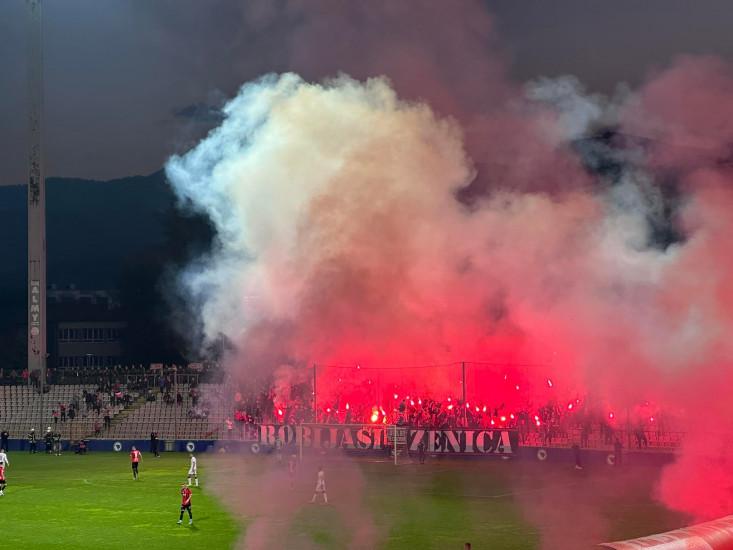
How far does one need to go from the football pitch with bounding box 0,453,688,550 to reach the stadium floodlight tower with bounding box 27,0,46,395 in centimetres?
2374

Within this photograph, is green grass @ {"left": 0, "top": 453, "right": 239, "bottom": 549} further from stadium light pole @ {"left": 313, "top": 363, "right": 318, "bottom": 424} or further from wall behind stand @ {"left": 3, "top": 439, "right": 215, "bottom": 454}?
wall behind stand @ {"left": 3, "top": 439, "right": 215, "bottom": 454}

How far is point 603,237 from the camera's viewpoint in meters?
32.5

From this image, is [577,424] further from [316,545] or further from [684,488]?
[316,545]

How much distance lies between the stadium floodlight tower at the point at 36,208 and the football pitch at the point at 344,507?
23.7 metres

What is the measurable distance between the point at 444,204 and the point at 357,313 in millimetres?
7736

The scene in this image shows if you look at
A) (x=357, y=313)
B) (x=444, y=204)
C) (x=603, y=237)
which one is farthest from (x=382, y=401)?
(x=603, y=237)

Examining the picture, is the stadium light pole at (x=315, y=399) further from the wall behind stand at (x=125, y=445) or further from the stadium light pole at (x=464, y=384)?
the wall behind stand at (x=125, y=445)

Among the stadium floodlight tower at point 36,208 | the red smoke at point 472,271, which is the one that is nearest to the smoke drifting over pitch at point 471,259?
the red smoke at point 472,271

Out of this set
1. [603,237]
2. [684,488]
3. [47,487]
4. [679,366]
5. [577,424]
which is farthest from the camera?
[577,424]

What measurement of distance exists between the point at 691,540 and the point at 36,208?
59.2 meters

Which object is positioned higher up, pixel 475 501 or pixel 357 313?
pixel 357 313

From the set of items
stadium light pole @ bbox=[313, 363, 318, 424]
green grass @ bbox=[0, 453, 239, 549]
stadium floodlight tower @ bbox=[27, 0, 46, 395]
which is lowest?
green grass @ bbox=[0, 453, 239, 549]

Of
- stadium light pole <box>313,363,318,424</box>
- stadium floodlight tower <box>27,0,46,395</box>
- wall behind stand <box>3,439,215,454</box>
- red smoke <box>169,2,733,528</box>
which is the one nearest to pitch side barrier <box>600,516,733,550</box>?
red smoke <box>169,2,733,528</box>

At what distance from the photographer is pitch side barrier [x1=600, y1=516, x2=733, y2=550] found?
1647 centimetres
